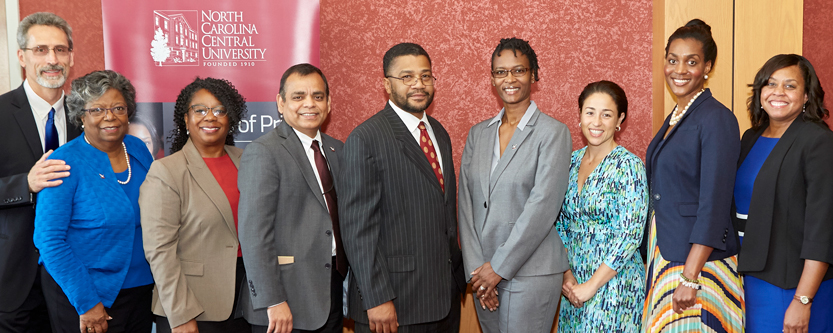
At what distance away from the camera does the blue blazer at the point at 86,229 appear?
2.32 m

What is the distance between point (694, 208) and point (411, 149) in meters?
1.26

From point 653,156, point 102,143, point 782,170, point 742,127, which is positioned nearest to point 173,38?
point 102,143

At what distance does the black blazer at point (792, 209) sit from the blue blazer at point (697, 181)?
0.11 meters

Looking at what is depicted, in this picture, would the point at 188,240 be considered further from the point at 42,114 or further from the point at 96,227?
the point at 42,114

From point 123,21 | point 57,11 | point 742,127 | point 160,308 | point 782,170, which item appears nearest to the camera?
point 782,170

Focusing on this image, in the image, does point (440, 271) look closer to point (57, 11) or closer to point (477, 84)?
point (477, 84)

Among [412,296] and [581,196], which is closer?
[412,296]

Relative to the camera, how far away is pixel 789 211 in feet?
7.36

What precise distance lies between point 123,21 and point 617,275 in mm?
3211

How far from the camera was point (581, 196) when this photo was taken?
8.30 feet

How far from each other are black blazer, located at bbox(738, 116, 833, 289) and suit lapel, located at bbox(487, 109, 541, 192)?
1015 mm

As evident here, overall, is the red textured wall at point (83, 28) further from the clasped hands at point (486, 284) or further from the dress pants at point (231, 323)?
the clasped hands at point (486, 284)

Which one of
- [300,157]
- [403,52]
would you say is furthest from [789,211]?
[300,157]

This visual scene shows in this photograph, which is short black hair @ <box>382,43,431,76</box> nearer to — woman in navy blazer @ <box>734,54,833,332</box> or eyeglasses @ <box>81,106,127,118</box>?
eyeglasses @ <box>81,106,127,118</box>
